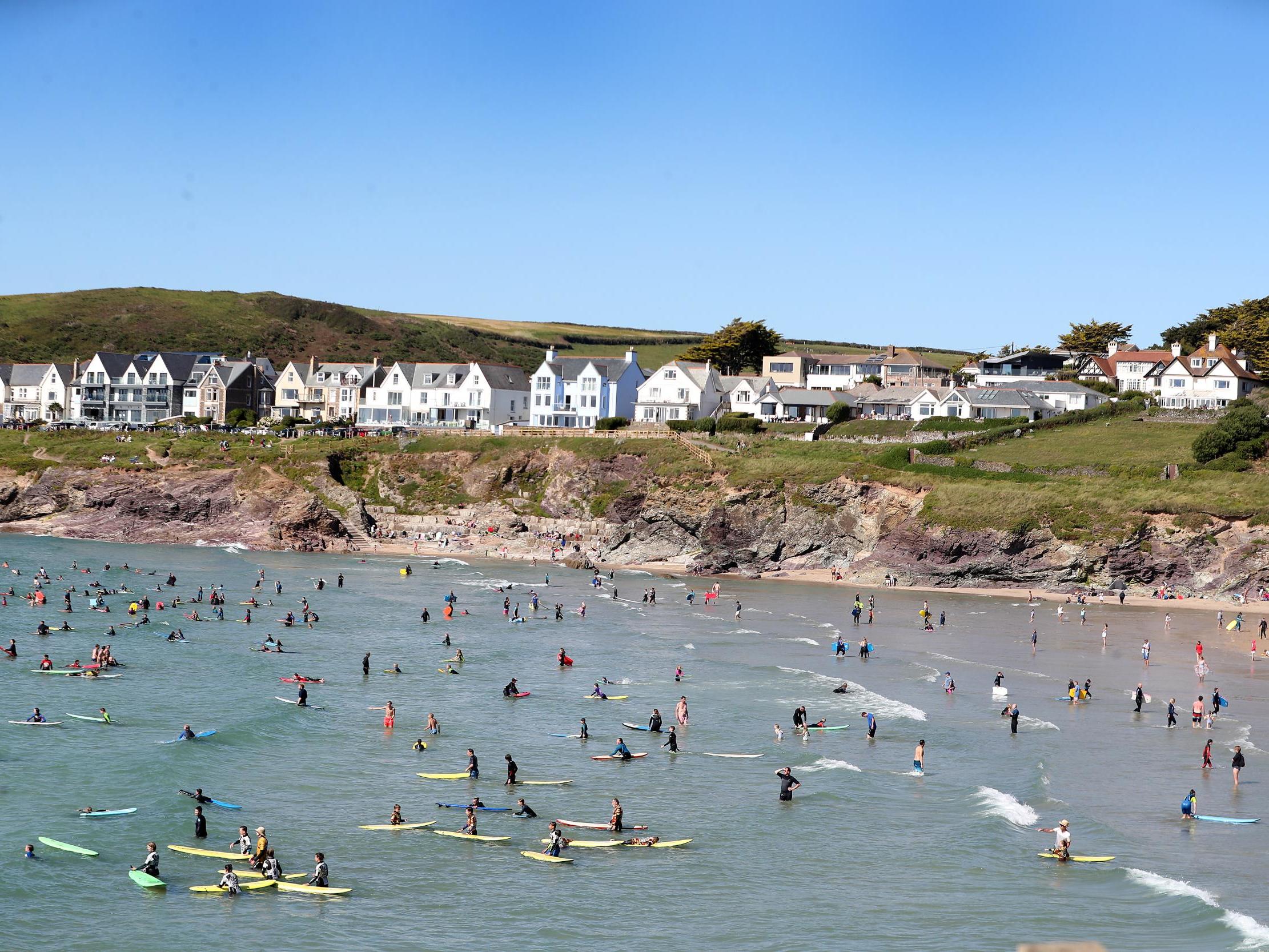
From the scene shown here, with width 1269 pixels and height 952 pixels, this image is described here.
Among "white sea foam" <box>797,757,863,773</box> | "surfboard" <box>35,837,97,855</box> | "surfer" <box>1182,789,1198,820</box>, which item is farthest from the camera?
"white sea foam" <box>797,757,863,773</box>

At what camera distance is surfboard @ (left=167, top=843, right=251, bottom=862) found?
31198mm

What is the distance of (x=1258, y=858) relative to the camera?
3228 centimetres

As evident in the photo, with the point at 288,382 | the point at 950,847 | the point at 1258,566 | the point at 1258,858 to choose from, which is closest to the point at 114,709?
the point at 950,847

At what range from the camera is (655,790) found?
3853 cm

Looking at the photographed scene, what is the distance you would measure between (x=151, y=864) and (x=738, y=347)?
127 meters

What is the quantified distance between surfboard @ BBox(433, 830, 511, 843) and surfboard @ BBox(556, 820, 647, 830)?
168cm

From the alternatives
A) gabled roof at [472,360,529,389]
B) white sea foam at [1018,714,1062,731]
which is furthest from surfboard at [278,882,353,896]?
gabled roof at [472,360,529,389]

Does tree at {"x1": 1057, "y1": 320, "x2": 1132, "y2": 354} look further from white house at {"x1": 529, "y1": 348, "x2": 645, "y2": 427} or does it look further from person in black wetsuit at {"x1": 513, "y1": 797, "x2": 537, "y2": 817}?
person in black wetsuit at {"x1": 513, "y1": 797, "x2": 537, "y2": 817}

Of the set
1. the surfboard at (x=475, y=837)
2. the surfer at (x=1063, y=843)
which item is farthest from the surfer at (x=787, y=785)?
the surfboard at (x=475, y=837)

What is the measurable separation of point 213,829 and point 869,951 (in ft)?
60.5

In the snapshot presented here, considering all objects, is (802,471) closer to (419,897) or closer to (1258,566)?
(1258,566)

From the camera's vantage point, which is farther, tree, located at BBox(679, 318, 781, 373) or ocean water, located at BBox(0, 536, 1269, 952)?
tree, located at BBox(679, 318, 781, 373)

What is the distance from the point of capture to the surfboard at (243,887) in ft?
95.9

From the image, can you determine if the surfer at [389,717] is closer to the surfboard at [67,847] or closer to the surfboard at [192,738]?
the surfboard at [192,738]
